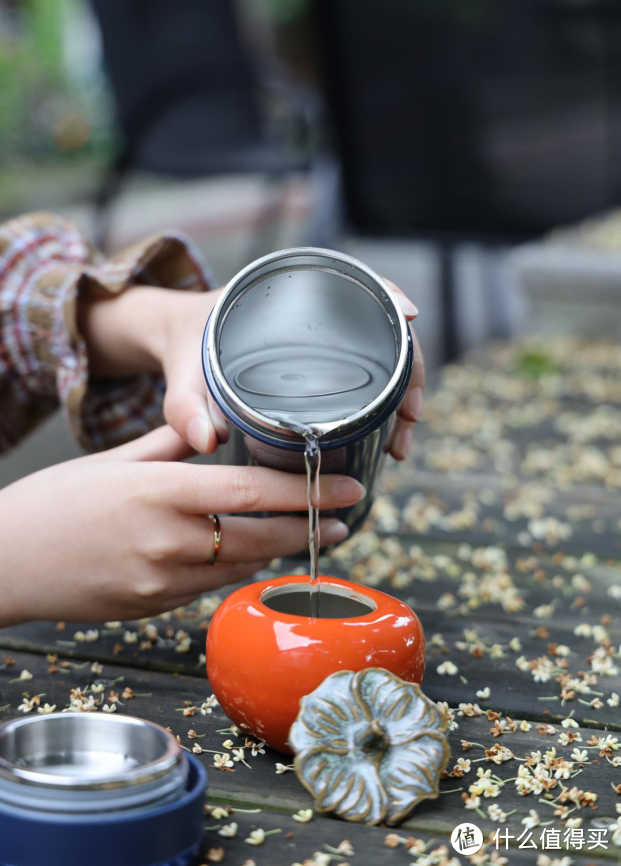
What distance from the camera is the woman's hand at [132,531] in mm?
806

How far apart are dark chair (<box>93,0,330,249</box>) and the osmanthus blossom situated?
3162 mm

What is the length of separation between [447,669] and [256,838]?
303mm

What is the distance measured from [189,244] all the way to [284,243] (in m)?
4.80

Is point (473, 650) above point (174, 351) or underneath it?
underneath

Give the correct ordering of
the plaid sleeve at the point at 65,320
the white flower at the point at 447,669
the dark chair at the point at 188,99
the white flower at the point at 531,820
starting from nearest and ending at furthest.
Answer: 1. the white flower at the point at 531,820
2. the white flower at the point at 447,669
3. the plaid sleeve at the point at 65,320
4. the dark chair at the point at 188,99

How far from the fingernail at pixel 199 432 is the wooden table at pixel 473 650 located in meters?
0.21

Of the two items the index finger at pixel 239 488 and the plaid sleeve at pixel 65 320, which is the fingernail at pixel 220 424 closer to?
the index finger at pixel 239 488

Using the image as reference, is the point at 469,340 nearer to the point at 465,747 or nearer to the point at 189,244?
the point at 189,244

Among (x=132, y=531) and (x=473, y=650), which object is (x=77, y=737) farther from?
(x=473, y=650)

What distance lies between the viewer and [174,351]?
1.00 m

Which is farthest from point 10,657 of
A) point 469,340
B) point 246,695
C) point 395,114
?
Result: point 469,340

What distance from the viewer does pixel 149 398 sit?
1.30 m

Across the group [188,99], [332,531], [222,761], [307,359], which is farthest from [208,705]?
[188,99]

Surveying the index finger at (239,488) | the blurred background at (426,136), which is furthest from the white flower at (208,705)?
the blurred background at (426,136)
